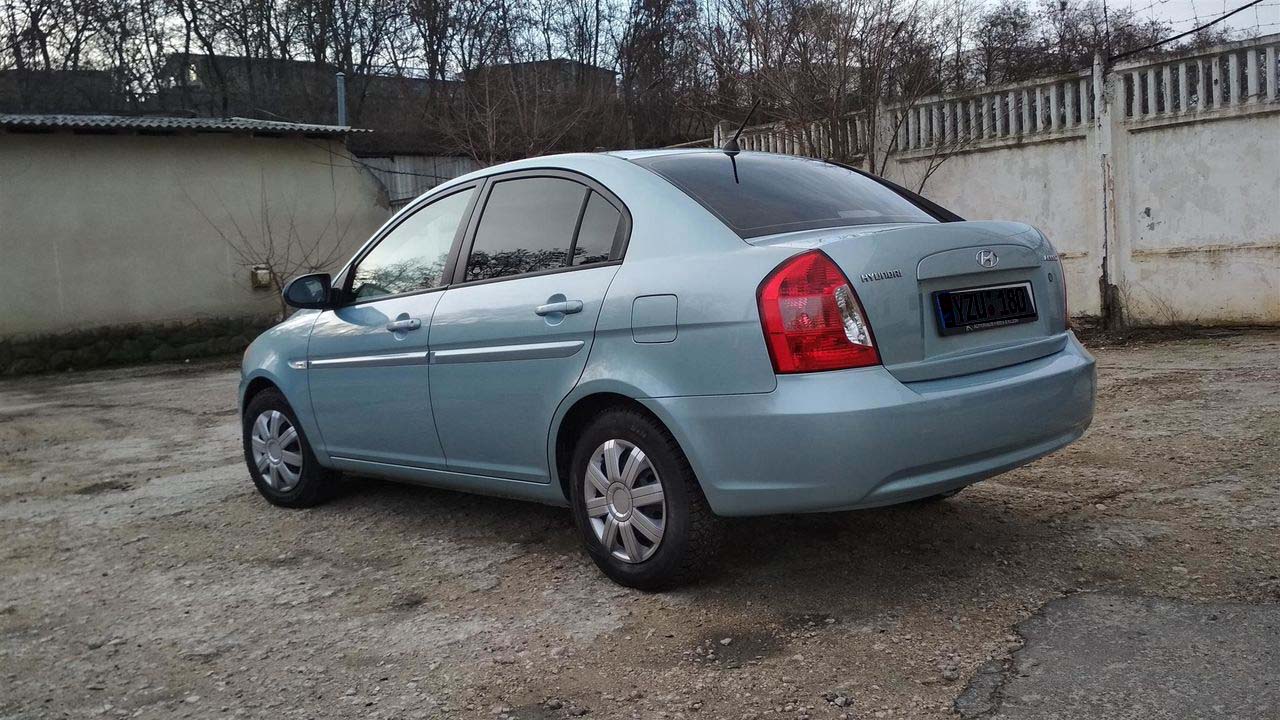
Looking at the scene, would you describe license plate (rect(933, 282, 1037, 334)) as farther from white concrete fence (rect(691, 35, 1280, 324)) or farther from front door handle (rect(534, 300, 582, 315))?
white concrete fence (rect(691, 35, 1280, 324))

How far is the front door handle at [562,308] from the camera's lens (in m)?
3.72

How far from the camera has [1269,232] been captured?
9.29 meters

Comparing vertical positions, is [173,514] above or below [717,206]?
below

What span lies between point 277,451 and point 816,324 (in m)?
3.33

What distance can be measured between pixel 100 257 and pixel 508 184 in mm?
14283

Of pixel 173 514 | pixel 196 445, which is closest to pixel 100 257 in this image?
pixel 196 445

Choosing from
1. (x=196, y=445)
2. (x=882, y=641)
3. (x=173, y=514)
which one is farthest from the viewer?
(x=196, y=445)

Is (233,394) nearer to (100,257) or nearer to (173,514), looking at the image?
(173,514)

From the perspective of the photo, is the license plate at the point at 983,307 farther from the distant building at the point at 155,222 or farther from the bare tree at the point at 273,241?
the bare tree at the point at 273,241

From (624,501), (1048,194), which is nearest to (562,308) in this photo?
(624,501)

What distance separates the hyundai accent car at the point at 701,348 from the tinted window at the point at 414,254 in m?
0.02

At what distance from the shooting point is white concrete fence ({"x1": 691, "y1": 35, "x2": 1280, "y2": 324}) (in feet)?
30.7

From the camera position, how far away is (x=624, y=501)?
3.63 metres

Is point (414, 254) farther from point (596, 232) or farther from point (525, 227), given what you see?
point (596, 232)
